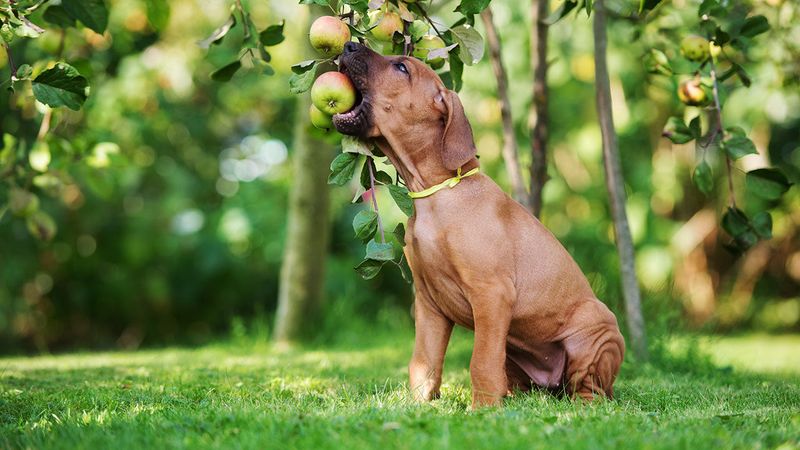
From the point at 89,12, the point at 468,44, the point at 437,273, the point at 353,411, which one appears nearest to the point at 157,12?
the point at 89,12

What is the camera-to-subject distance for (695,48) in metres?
4.72

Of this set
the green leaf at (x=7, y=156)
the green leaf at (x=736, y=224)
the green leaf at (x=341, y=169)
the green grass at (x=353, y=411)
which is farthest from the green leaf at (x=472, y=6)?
the green leaf at (x=7, y=156)

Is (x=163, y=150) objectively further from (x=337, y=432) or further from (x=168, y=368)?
(x=337, y=432)

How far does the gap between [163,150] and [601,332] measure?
8.58m

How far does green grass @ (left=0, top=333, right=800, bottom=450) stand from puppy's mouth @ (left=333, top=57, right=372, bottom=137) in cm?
122

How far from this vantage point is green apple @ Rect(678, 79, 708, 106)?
4.73m

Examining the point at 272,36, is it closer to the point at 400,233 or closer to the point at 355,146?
the point at 355,146

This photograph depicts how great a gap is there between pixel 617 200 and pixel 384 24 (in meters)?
2.50

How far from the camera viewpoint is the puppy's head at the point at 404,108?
377 cm

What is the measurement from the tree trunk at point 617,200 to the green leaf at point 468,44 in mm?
1959

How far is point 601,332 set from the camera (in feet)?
13.3

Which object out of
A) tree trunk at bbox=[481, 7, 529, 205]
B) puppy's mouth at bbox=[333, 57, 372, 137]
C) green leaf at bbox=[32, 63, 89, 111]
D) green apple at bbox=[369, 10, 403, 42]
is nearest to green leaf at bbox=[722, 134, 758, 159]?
tree trunk at bbox=[481, 7, 529, 205]

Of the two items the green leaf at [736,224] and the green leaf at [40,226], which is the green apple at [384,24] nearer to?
the green leaf at [736,224]

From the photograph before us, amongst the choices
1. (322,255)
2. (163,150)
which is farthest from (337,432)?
(163,150)
